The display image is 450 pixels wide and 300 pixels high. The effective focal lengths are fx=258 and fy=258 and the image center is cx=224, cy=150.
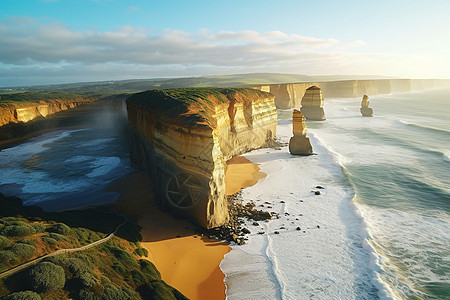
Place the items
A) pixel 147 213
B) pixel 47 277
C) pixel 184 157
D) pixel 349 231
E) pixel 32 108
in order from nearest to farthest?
pixel 47 277, pixel 349 231, pixel 184 157, pixel 147 213, pixel 32 108

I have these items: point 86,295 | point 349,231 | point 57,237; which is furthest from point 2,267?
point 349,231

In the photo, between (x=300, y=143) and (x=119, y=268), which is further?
(x=300, y=143)

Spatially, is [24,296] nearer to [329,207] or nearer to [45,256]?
[45,256]

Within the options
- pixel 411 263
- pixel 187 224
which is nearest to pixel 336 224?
pixel 411 263

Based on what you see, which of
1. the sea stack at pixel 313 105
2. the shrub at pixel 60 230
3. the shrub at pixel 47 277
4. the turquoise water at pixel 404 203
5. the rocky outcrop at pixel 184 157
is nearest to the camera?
the shrub at pixel 47 277

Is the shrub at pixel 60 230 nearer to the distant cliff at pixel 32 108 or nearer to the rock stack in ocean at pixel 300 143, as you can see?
the rock stack in ocean at pixel 300 143

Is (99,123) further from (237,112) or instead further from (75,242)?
(75,242)

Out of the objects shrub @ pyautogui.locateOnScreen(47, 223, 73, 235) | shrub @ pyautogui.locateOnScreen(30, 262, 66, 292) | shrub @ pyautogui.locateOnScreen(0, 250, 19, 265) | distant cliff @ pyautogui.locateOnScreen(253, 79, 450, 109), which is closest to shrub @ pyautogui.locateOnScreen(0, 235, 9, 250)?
shrub @ pyautogui.locateOnScreen(0, 250, 19, 265)

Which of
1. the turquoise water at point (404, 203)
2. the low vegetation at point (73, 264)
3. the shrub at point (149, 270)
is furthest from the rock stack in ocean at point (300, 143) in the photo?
the shrub at point (149, 270)
